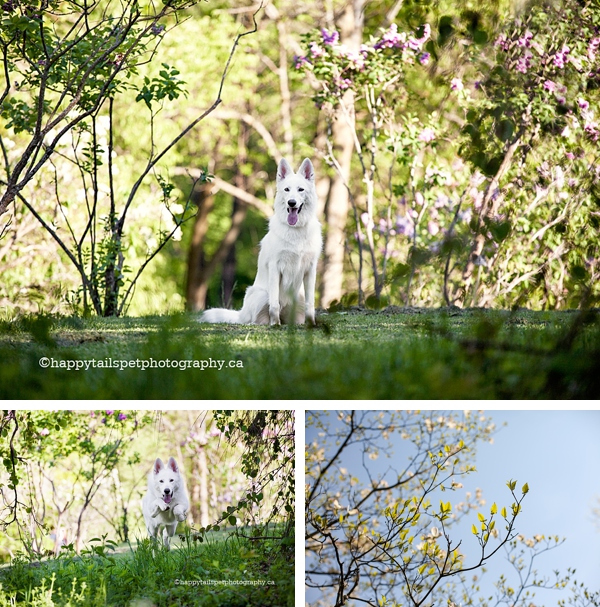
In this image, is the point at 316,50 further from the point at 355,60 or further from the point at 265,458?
the point at 265,458

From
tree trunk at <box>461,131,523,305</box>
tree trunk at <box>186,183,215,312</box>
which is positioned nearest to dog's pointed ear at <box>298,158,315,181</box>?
tree trunk at <box>461,131,523,305</box>

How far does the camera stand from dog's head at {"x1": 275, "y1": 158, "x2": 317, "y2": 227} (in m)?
3.94

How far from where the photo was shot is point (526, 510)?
2.86 m

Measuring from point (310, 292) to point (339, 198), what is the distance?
3.07 m

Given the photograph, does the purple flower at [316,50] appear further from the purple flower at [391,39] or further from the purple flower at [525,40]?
the purple flower at [525,40]

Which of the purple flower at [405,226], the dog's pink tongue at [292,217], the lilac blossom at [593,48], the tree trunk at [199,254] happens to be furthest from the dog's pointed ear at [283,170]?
the tree trunk at [199,254]

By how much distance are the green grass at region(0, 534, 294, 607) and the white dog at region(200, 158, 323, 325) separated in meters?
1.25

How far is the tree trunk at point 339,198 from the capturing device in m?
6.52

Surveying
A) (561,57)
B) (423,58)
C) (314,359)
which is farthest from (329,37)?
(314,359)

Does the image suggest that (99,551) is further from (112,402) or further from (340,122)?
(340,122)

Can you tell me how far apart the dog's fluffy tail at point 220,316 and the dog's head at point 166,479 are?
1.22m

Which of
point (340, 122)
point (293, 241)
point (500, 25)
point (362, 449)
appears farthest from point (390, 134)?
point (362, 449)

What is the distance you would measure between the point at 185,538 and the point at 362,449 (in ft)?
2.17

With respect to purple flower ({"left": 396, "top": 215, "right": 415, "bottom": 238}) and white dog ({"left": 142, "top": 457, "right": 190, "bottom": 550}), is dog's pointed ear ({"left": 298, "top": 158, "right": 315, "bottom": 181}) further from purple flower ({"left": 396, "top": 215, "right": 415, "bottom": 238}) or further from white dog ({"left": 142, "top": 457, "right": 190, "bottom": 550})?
purple flower ({"left": 396, "top": 215, "right": 415, "bottom": 238})
